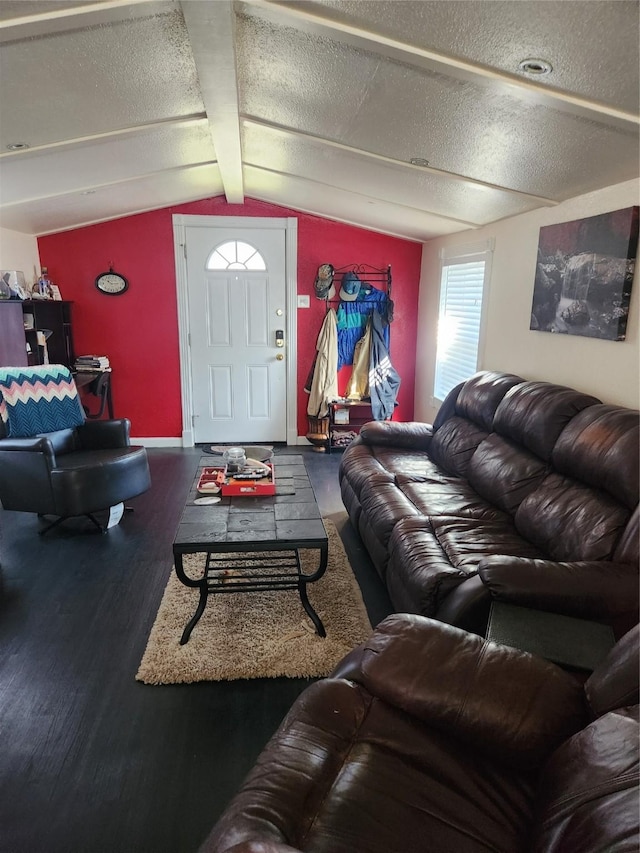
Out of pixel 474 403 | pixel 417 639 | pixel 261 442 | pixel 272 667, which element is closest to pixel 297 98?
pixel 474 403

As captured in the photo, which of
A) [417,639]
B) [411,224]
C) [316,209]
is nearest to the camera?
[417,639]

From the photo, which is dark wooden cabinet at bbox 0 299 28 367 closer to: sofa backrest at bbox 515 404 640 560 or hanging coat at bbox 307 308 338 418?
hanging coat at bbox 307 308 338 418

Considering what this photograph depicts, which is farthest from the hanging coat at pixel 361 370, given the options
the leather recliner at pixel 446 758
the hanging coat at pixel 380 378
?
the leather recliner at pixel 446 758

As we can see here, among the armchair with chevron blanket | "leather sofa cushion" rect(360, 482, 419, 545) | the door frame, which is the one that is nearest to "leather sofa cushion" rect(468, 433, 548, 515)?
"leather sofa cushion" rect(360, 482, 419, 545)

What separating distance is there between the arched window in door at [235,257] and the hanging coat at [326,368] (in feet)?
2.64

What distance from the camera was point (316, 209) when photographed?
15.4 feet

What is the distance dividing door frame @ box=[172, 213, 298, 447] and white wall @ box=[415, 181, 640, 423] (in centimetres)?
133

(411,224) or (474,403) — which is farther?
(411,224)

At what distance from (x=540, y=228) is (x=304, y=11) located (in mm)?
1964

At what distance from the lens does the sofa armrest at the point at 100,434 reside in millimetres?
3729

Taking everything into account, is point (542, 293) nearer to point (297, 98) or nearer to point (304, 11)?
point (297, 98)

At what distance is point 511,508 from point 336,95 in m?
1.97

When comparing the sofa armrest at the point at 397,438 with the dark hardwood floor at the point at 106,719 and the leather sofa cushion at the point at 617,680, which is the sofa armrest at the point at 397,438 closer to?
the dark hardwood floor at the point at 106,719

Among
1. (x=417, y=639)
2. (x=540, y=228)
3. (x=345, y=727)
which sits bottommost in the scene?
(x=345, y=727)
